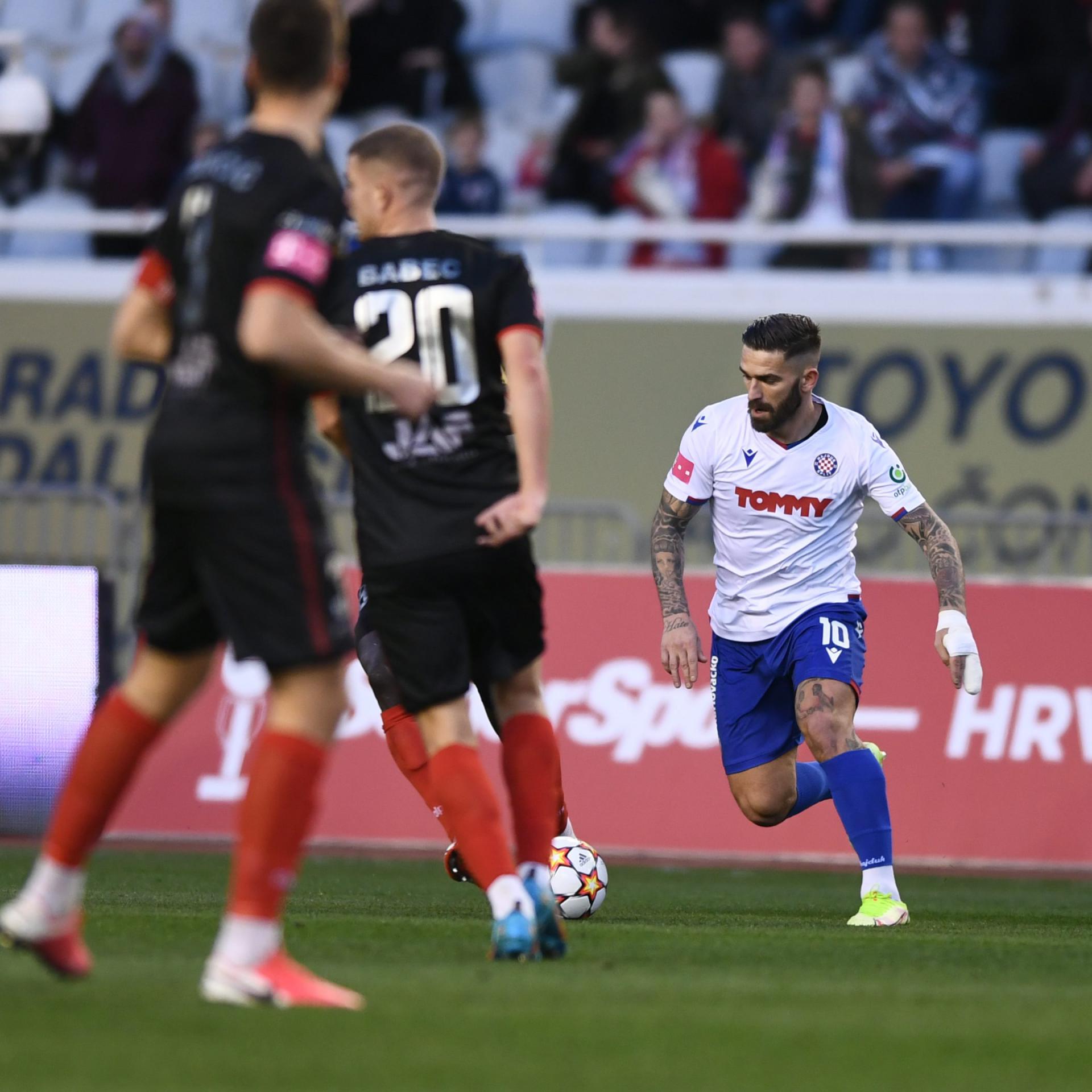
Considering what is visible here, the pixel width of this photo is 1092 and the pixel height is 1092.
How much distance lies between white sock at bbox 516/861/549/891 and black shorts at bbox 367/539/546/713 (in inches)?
19.5

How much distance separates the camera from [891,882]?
23.9ft

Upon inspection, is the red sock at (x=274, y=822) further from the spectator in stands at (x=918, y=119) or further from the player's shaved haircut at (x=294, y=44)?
the spectator in stands at (x=918, y=119)

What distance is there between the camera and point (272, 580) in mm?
4531

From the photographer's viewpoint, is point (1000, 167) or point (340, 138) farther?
point (340, 138)

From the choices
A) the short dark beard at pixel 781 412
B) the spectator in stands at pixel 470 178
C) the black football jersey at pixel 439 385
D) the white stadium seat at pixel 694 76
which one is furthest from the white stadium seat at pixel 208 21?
the black football jersey at pixel 439 385

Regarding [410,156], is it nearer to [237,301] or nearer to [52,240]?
[237,301]

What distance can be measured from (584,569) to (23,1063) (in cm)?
801

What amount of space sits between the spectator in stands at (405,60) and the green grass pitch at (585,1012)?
10.3 m

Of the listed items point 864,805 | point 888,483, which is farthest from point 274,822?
point 888,483

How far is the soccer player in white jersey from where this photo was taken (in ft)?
24.1

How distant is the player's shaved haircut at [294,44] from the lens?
4.61 m

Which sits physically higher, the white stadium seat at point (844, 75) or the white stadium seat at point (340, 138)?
the white stadium seat at point (844, 75)

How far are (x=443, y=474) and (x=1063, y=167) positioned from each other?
10.8 m

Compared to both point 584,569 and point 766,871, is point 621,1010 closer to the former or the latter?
point 766,871
